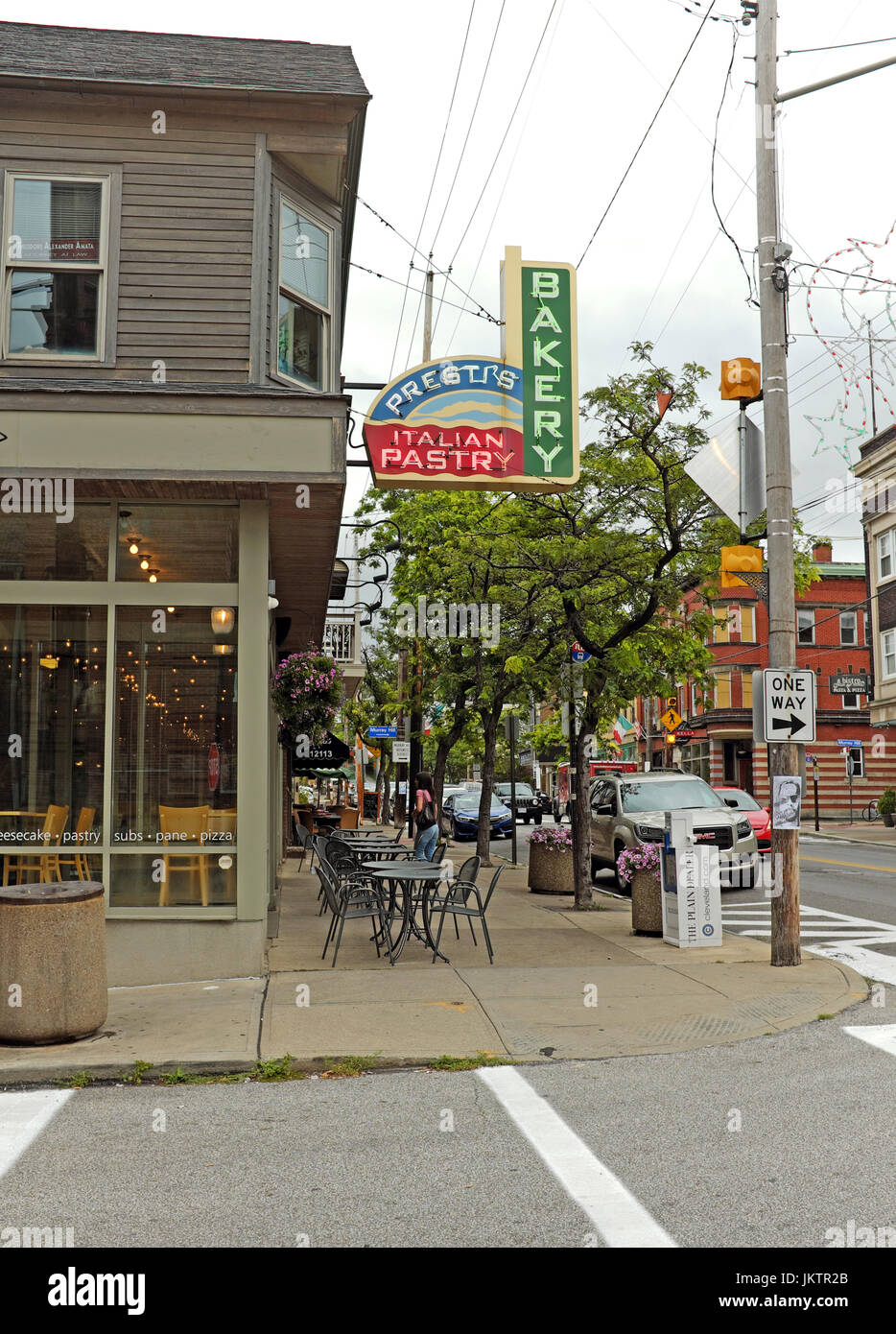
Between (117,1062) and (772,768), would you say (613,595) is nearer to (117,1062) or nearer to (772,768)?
(772,768)

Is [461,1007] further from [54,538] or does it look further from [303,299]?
[303,299]

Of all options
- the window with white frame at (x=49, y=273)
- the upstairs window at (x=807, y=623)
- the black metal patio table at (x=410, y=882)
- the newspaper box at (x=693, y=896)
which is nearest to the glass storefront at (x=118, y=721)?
the black metal patio table at (x=410, y=882)

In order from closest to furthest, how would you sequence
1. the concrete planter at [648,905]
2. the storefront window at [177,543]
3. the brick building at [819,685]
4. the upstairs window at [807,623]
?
the storefront window at [177,543] → the concrete planter at [648,905] → the upstairs window at [807,623] → the brick building at [819,685]

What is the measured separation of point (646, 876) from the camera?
12.2m

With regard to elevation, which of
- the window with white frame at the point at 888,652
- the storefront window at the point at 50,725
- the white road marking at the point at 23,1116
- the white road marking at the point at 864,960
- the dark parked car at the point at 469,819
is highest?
the window with white frame at the point at 888,652

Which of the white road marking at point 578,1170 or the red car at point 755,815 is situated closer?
the white road marking at point 578,1170

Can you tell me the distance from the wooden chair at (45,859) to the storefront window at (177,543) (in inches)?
82.9

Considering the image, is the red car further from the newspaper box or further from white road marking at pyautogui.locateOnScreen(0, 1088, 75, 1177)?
white road marking at pyautogui.locateOnScreen(0, 1088, 75, 1177)

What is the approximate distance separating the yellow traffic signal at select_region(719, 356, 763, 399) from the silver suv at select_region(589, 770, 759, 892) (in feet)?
26.7

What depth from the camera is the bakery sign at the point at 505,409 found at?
10062 mm

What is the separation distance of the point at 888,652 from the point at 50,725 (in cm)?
3564

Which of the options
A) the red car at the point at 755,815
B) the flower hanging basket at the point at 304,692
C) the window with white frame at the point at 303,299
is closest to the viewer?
the window with white frame at the point at 303,299

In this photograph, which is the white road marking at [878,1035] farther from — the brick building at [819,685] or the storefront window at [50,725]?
the brick building at [819,685]

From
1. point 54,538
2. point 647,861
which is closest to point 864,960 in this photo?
point 647,861
